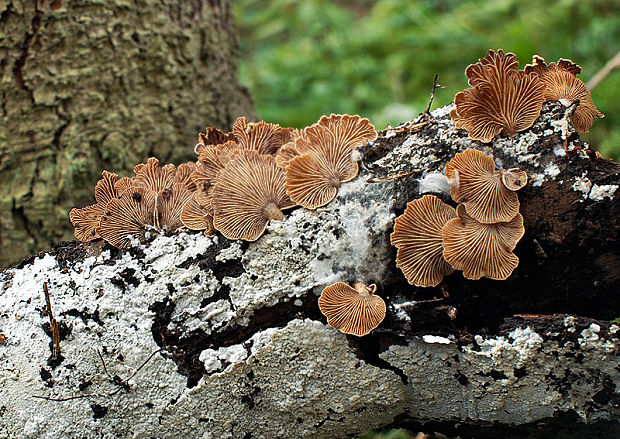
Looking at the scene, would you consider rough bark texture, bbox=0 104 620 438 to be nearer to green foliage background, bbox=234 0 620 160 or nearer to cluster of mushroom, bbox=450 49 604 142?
cluster of mushroom, bbox=450 49 604 142

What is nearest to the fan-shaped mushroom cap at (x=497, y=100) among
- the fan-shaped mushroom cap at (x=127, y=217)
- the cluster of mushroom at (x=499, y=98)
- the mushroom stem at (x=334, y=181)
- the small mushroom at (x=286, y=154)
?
the cluster of mushroom at (x=499, y=98)

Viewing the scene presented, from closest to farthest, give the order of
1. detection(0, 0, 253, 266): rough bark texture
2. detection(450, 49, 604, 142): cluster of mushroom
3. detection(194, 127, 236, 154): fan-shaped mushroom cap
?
detection(450, 49, 604, 142): cluster of mushroom
detection(194, 127, 236, 154): fan-shaped mushroom cap
detection(0, 0, 253, 266): rough bark texture

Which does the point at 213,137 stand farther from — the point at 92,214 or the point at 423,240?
the point at 423,240

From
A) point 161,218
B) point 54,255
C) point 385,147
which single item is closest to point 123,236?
point 161,218

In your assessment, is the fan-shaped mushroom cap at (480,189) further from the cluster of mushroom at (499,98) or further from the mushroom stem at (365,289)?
the mushroom stem at (365,289)

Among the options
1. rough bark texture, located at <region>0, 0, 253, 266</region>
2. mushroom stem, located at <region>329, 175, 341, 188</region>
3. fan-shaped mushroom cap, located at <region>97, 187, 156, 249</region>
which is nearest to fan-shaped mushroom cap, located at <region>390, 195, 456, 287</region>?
mushroom stem, located at <region>329, 175, 341, 188</region>

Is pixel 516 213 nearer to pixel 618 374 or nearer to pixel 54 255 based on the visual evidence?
pixel 618 374
